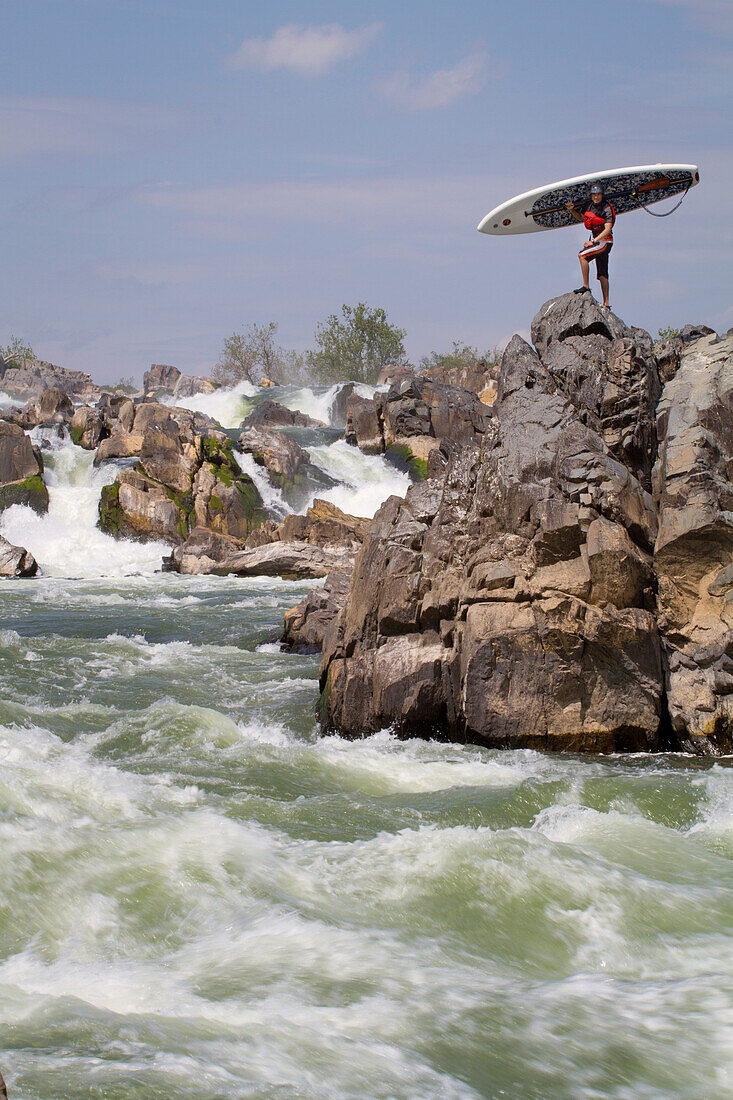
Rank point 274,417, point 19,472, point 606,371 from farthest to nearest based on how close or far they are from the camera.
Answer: point 274,417
point 19,472
point 606,371

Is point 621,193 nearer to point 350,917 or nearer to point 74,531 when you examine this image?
point 350,917

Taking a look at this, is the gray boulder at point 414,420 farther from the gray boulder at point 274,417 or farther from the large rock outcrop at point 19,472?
the large rock outcrop at point 19,472

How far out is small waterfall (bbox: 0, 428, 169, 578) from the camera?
91.8 feet

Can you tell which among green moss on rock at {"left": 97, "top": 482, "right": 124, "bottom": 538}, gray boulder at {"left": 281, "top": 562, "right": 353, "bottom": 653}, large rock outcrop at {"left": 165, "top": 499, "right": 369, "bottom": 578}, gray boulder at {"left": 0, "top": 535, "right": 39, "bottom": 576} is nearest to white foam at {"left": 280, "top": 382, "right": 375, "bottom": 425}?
green moss on rock at {"left": 97, "top": 482, "right": 124, "bottom": 538}

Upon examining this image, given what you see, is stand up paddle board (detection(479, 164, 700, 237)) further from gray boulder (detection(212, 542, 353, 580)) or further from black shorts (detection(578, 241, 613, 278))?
gray boulder (detection(212, 542, 353, 580))

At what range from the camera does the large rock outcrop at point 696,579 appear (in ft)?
27.2

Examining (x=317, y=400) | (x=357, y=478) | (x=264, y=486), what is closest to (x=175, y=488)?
(x=264, y=486)

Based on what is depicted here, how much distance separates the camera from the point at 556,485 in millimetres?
9391

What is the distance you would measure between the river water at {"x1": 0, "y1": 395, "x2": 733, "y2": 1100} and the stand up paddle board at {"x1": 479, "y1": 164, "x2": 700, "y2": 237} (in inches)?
461

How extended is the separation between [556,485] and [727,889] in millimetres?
4893

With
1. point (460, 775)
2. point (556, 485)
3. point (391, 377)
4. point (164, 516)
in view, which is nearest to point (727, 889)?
point (460, 775)

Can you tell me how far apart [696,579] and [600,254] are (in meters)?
6.86

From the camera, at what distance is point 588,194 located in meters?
16.3

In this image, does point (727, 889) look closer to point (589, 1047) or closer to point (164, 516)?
point (589, 1047)
